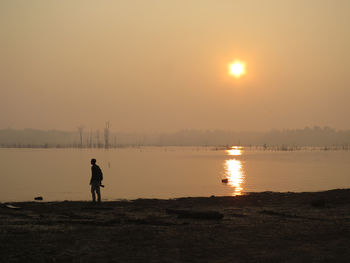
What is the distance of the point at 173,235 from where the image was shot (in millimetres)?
13562

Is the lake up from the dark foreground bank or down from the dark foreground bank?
down

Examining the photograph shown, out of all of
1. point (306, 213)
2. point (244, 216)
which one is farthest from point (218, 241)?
point (306, 213)

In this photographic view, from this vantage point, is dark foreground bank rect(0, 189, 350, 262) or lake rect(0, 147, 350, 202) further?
lake rect(0, 147, 350, 202)

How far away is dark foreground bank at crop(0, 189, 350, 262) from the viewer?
36.2ft

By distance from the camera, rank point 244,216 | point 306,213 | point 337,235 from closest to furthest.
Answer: point 337,235 → point 244,216 → point 306,213

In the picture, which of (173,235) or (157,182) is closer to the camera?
(173,235)

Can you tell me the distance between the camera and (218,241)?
1276 centimetres

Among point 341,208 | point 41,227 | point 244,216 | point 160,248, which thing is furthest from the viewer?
point 341,208

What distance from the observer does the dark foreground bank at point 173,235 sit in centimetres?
1105

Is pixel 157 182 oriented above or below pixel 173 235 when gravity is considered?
below

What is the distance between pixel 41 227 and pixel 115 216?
366cm

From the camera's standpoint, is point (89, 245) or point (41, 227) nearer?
point (89, 245)

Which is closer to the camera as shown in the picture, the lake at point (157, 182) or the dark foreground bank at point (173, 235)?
the dark foreground bank at point (173, 235)

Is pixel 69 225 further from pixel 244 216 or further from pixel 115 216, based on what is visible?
pixel 244 216
